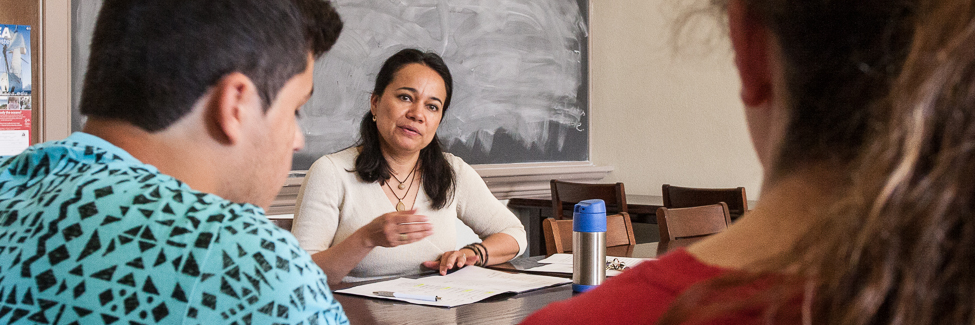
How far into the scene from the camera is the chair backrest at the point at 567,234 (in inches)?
99.6

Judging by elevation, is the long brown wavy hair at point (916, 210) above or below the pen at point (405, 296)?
above

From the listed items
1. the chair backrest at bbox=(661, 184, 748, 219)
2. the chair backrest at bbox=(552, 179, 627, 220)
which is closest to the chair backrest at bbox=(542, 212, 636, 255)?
the chair backrest at bbox=(661, 184, 748, 219)

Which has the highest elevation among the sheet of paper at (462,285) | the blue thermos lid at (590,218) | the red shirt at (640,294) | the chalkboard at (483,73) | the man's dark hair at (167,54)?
the chalkboard at (483,73)

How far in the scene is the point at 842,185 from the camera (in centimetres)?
42

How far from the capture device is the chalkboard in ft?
13.0

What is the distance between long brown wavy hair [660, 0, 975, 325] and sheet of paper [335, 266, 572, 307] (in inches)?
53.3

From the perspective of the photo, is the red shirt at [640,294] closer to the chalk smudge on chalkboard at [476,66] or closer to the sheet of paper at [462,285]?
the sheet of paper at [462,285]

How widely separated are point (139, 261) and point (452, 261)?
146 centimetres

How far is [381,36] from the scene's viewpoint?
163 inches

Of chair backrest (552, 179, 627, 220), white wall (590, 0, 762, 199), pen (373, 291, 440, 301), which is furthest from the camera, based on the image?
white wall (590, 0, 762, 199)

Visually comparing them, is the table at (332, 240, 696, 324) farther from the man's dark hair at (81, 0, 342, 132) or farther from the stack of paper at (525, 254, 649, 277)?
the man's dark hair at (81, 0, 342, 132)

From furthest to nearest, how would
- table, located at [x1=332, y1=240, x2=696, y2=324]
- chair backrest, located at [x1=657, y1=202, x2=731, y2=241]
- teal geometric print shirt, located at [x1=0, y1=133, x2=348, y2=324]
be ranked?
1. chair backrest, located at [x1=657, y1=202, x2=731, y2=241]
2. table, located at [x1=332, y1=240, x2=696, y2=324]
3. teal geometric print shirt, located at [x1=0, y1=133, x2=348, y2=324]

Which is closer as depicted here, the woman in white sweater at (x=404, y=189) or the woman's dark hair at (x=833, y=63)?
the woman's dark hair at (x=833, y=63)

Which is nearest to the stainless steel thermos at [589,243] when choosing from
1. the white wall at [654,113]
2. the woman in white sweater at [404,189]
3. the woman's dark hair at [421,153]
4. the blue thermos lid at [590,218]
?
the blue thermos lid at [590,218]
